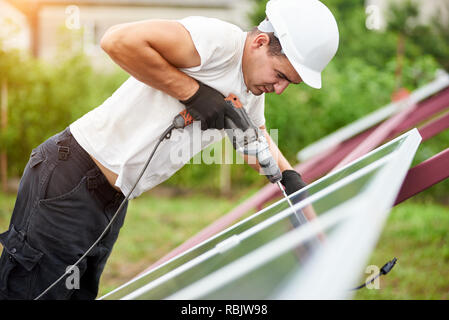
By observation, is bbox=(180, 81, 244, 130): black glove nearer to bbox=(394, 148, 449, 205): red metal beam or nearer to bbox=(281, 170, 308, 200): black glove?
bbox=(281, 170, 308, 200): black glove

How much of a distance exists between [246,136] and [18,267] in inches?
39.2

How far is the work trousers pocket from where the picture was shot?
1667 millimetres

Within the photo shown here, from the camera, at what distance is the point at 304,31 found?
5.13 feet

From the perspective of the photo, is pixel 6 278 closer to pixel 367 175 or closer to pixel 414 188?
pixel 367 175

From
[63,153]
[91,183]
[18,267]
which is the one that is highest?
[63,153]

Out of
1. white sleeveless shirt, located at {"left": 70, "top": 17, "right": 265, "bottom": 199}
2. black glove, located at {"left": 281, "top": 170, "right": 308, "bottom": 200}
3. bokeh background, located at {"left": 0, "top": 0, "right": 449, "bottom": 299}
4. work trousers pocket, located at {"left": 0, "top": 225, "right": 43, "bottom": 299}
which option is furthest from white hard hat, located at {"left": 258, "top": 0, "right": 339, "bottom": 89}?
bokeh background, located at {"left": 0, "top": 0, "right": 449, "bottom": 299}

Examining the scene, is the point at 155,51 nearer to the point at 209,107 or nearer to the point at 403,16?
Result: the point at 209,107

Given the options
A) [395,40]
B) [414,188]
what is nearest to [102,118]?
[414,188]

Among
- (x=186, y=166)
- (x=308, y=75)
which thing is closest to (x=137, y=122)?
(x=308, y=75)

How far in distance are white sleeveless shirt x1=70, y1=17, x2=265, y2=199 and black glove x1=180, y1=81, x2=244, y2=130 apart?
7 centimetres

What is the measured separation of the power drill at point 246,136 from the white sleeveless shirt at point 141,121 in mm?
55
